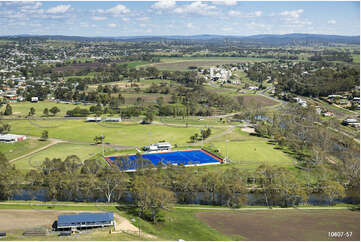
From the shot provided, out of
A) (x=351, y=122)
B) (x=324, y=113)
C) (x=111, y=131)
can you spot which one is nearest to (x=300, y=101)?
(x=324, y=113)

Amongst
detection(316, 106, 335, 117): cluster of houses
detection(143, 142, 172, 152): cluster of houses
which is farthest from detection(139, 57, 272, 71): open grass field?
detection(143, 142, 172, 152): cluster of houses

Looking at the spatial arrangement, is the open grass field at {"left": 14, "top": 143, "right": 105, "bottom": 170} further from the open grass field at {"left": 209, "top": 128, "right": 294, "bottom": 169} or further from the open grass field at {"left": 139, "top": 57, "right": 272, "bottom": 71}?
the open grass field at {"left": 139, "top": 57, "right": 272, "bottom": 71}

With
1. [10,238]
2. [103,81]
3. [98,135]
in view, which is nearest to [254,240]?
[10,238]

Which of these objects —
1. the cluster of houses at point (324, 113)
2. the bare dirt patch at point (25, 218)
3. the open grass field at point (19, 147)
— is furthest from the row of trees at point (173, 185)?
the cluster of houses at point (324, 113)

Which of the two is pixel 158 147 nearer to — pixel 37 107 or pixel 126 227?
pixel 126 227

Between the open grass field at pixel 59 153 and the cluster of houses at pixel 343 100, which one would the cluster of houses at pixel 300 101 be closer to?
the cluster of houses at pixel 343 100
